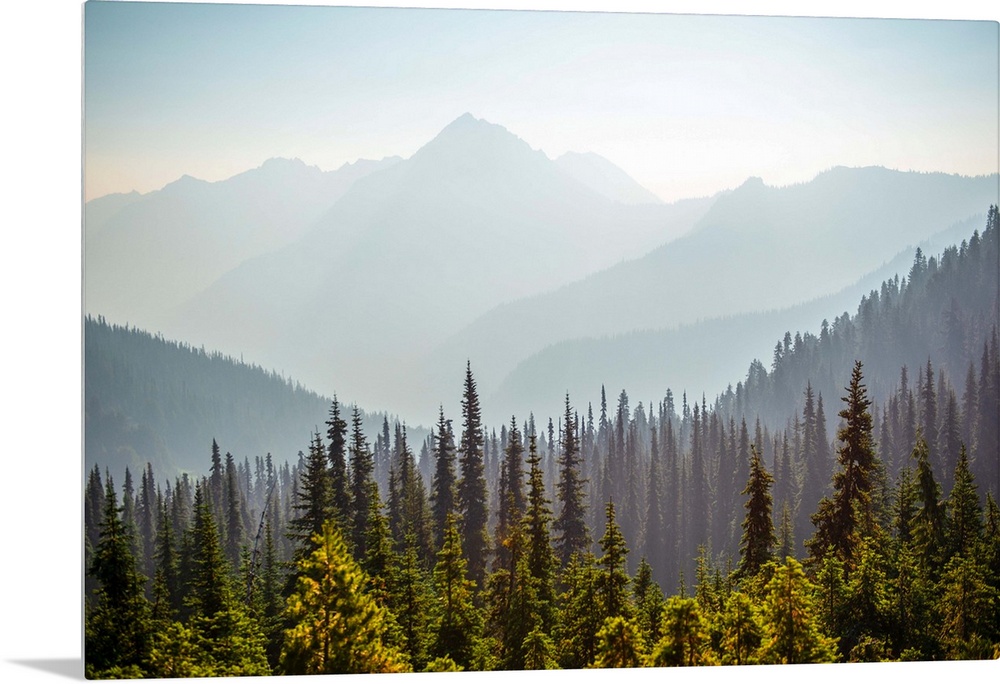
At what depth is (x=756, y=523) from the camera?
1475 centimetres

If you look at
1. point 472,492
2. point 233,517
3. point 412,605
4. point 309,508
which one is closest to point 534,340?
point 472,492

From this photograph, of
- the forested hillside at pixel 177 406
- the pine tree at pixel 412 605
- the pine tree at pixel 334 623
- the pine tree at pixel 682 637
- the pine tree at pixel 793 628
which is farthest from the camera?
the pine tree at pixel 793 628

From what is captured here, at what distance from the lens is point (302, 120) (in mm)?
14156

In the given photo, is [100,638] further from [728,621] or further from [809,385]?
[809,385]

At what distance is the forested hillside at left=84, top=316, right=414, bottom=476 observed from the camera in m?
13.2

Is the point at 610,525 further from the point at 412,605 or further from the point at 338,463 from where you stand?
the point at 338,463

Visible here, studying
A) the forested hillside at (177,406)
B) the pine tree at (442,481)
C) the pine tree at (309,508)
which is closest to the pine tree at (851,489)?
the pine tree at (442,481)

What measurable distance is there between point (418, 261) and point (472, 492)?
2984mm

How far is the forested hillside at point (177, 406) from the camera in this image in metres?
13.2

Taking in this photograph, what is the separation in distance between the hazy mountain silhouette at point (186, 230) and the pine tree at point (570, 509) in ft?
14.3

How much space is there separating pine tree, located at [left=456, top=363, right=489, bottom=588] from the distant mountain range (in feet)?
0.63

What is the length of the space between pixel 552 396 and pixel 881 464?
175 inches

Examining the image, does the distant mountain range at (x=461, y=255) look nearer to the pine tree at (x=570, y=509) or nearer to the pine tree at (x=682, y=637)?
the pine tree at (x=570, y=509)

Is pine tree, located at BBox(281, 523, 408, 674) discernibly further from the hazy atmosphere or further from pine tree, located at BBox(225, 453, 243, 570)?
the hazy atmosphere
